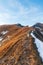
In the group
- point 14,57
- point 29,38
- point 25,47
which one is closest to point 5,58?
point 14,57

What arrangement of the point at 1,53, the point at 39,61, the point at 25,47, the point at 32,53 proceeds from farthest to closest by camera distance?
1. the point at 1,53
2. the point at 25,47
3. the point at 32,53
4. the point at 39,61

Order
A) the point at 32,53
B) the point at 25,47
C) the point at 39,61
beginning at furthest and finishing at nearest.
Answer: the point at 25,47 < the point at 32,53 < the point at 39,61

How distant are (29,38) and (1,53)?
7105 millimetres

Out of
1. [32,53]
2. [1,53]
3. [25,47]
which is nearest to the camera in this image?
[32,53]

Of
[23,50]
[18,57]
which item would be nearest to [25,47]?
[23,50]

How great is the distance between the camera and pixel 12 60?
3675 centimetres

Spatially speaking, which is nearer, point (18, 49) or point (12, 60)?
point (12, 60)

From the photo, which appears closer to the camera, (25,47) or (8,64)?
(8,64)

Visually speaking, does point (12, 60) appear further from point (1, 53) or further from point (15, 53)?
point (1, 53)

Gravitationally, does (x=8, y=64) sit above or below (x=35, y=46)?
below

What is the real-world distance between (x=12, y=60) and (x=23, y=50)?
138 inches

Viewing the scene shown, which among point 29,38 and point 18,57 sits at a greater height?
point 29,38

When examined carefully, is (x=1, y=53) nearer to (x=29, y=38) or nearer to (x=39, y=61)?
(x=29, y=38)

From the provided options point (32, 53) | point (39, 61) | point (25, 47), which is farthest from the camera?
point (25, 47)
